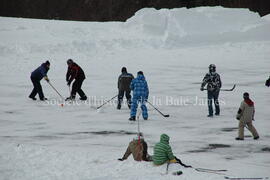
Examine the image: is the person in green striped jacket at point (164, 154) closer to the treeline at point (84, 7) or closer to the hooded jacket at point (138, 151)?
the hooded jacket at point (138, 151)

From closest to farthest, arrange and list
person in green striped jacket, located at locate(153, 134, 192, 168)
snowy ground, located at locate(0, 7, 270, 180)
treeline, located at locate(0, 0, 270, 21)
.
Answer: person in green striped jacket, located at locate(153, 134, 192, 168)
snowy ground, located at locate(0, 7, 270, 180)
treeline, located at locate(0, 0, 270, 21)

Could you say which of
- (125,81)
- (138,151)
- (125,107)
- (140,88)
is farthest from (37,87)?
(138,151)

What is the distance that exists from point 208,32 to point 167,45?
3.56 meters

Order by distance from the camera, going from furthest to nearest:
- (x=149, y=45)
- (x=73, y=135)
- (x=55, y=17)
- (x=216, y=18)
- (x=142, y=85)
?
(x=55, y=17)
(x=216, y=18)
(x=149, y=45)
(x=142, y=85)
(x=73, y=135)

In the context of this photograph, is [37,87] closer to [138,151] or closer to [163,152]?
[138,151]

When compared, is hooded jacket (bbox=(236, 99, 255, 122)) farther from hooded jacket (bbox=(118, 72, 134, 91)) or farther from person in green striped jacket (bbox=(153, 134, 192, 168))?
hooded jacket (bbox=(118, 72, 134, 91))

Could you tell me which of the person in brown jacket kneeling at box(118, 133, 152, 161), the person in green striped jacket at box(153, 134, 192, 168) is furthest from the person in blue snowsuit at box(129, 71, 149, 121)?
the person in green striped jacket at box(153, 134, 192, 168)

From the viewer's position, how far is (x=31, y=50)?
109 ft

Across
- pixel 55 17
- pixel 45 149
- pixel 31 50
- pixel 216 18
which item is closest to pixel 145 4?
pixel 55 17

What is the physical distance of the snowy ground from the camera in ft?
35.8

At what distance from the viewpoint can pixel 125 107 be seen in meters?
18.2

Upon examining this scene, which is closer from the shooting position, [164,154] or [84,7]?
[164,154]

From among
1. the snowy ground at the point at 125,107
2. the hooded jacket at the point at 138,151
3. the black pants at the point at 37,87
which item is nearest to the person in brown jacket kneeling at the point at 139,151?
the hooded jacket at the point at 138,151

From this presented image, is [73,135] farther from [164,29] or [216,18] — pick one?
[216,18]
